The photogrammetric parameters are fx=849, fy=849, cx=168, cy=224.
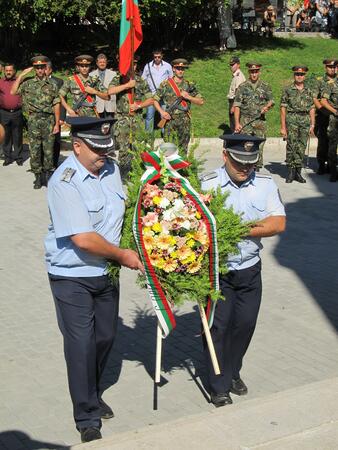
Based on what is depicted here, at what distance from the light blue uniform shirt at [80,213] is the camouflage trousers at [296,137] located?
30.9ft

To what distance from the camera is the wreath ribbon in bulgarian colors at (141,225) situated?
5395 millimetres

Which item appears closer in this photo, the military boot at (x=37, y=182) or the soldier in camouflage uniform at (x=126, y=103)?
the military boot at (x=37, y=182)

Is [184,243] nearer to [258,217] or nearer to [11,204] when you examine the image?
[258,217]

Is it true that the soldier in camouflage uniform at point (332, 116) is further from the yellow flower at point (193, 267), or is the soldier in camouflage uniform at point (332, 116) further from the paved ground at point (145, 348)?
the yellow flower at point (193, 267)

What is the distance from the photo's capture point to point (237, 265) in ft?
19.0

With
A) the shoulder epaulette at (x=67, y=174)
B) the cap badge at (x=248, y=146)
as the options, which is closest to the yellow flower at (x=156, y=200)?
the shoulder epaulette at (x=67, y=174)

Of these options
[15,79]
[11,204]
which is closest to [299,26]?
[15,79]

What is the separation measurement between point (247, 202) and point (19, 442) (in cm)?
219

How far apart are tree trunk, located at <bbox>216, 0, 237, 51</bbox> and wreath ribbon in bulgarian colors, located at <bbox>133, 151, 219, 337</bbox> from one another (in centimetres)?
2147

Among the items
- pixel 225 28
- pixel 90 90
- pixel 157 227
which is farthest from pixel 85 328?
pixel 225 28

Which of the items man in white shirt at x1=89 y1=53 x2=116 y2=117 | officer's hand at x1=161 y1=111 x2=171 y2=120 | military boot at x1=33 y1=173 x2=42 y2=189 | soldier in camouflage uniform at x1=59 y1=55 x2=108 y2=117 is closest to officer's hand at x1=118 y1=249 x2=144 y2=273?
military boot at x1=33 y1=173 x2=42 y2=189

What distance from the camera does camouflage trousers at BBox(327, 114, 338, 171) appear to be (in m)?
14.7

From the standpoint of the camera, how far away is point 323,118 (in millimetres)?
15219

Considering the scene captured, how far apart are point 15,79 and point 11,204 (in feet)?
12.8
